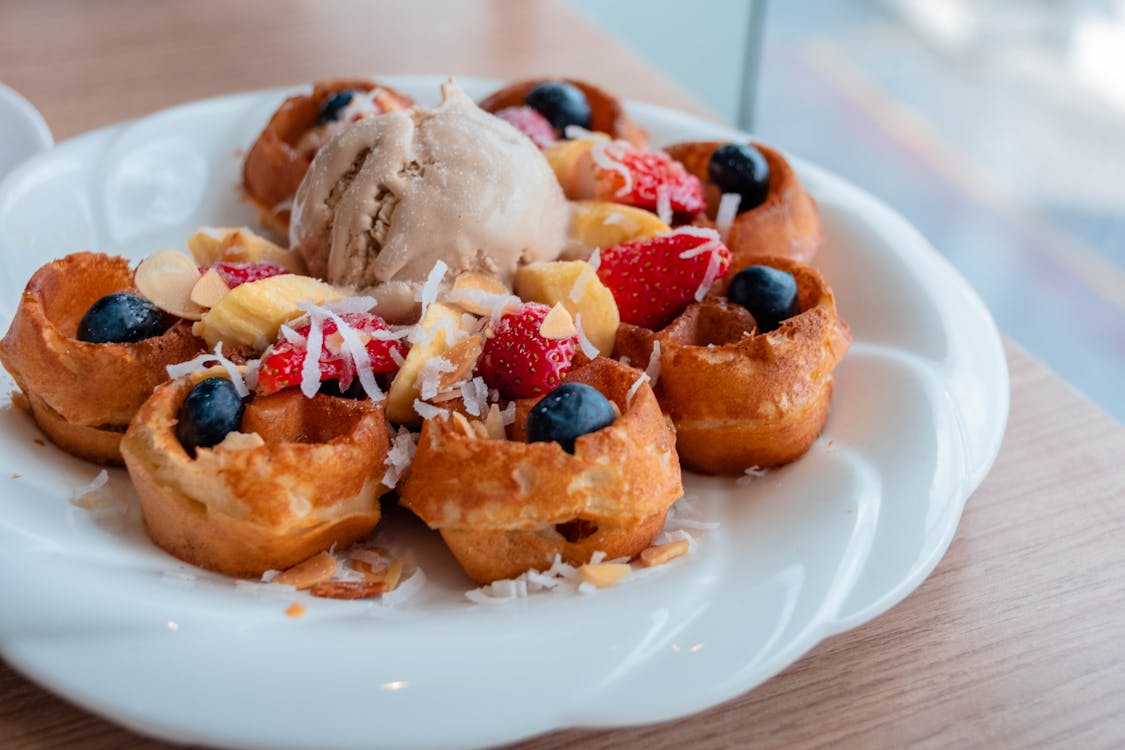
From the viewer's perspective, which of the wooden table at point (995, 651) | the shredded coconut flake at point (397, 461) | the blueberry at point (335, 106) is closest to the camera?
the wooden table at point (995, 651)

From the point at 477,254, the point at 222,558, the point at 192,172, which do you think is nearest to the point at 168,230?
the point at 192,172

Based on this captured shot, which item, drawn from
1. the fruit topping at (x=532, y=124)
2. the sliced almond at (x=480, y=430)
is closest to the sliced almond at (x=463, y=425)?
the sliced almond at (x=480, y=430)

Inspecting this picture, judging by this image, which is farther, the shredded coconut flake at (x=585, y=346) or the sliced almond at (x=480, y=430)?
the shredded coconut flake at (x=585, y=346)

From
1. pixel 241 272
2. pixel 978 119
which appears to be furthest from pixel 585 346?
pixel 978 119

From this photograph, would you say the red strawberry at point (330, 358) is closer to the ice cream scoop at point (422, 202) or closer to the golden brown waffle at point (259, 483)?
the golden brown waffle at point (259, 483)

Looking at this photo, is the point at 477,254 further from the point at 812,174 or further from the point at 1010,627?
the point at 1010,627

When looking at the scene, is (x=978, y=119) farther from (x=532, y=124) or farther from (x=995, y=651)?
(x=995, y=651)

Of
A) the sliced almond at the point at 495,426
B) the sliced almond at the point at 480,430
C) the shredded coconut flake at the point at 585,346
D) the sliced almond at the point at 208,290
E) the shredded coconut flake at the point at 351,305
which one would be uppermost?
the sliced almond at the point at 208,290

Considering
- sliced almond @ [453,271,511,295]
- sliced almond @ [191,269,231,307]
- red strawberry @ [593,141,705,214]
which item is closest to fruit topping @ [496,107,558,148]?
red strawberry @ [593,141,705,214]
